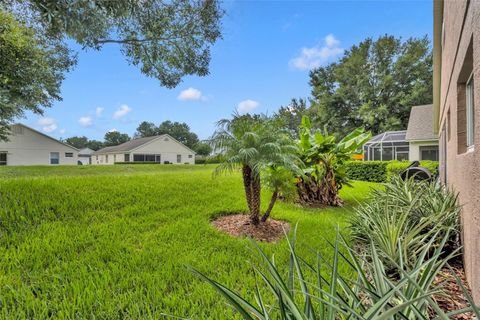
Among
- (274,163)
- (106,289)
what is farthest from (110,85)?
(106,289)

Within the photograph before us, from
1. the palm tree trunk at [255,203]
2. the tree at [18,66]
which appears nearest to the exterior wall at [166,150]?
the tree at [18,66]

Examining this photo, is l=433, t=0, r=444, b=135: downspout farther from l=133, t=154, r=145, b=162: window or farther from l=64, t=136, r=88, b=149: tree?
l=64, t=136, r=88, b=149: tree

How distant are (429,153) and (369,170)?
5.62 m

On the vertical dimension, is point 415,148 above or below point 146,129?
below

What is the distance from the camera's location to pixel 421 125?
2022 centimetres

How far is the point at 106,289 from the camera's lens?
9.68 ft

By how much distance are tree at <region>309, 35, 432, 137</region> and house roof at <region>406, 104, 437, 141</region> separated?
931 centimetres

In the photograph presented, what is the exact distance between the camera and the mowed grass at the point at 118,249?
8.88 feet

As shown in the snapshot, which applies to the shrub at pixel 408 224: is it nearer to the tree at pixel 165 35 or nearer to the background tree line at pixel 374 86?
the tree at pixel 165 35

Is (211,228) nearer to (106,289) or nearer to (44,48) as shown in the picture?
(106,289)

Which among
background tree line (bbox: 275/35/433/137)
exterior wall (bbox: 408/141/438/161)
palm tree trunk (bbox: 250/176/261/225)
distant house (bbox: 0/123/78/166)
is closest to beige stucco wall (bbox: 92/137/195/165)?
distant house (bbox: 0/123/78/166)

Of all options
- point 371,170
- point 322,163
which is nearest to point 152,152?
point 371,170

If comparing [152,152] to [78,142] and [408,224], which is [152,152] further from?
[78,142]

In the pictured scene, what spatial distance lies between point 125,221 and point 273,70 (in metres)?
14.7
